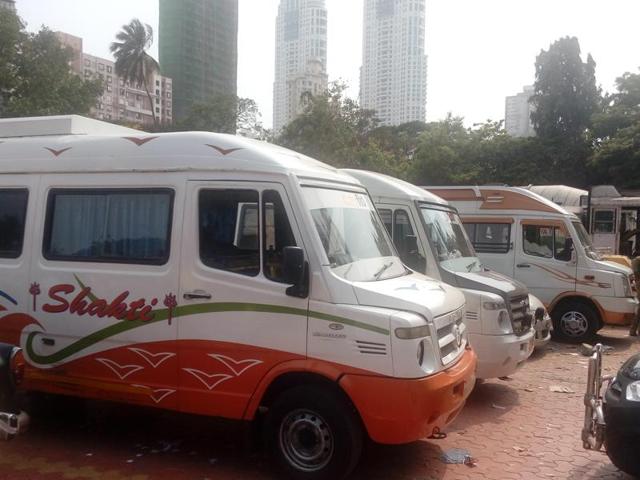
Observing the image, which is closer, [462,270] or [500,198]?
[462,270]

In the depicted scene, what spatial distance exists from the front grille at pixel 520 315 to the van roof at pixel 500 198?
3325 mm

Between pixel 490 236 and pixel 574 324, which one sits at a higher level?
pixel 490 236

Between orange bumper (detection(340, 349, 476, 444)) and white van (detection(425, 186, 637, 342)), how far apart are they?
655 centimetres

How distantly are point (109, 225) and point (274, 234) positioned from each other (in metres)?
1.56

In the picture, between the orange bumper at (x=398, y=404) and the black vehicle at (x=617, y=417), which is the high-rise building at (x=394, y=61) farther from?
the orange bumper at (x=398, y=404)

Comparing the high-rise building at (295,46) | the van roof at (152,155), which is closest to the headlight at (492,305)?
the van roof at (152,155)

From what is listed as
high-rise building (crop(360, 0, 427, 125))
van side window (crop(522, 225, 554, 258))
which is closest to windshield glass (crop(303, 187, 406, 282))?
van side window (crop(522, 225, 554, 258))

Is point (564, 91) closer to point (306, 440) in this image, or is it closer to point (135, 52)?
point (135, 52)

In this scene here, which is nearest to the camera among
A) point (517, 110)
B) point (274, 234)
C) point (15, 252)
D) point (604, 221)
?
point (274, 234)

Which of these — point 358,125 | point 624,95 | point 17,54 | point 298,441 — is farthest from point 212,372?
point 624,95

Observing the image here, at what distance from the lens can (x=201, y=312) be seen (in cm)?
476

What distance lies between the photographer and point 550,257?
10352mm

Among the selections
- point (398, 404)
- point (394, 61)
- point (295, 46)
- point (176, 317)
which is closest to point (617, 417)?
point (398, 404)

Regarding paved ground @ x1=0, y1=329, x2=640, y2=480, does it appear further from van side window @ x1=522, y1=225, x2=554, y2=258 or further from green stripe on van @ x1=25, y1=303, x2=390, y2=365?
van side window @ x1=522, y1=225, x2=554, y2=258
